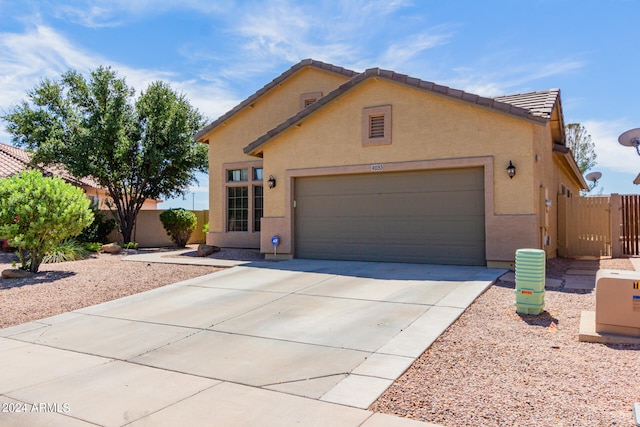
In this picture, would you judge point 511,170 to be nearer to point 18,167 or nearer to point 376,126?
point 376,126

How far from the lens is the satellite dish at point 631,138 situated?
50.4ft

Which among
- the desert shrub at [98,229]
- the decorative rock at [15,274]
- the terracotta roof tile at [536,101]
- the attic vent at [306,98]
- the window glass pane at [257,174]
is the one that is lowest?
the decorative rock at [15,274]

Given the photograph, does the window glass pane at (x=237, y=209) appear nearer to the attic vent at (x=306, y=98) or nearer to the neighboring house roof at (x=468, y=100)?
the neighboring house roof at (x=468, y=100)

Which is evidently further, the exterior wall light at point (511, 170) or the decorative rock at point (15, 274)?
the decorative rock at point (15, 274)

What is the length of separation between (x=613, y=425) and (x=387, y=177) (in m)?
9.18

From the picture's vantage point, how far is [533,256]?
7020 mm

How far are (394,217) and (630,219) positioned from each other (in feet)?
→ 26.6

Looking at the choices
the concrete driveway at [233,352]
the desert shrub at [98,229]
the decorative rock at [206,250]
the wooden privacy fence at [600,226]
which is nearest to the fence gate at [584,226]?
the wooden privacy fence at [600,226]

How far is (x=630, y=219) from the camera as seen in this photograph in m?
14.6

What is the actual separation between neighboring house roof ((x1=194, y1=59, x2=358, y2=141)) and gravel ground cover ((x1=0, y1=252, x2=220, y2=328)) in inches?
250

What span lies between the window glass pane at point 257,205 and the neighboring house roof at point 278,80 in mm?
2947

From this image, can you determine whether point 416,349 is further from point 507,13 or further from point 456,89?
point 507,13

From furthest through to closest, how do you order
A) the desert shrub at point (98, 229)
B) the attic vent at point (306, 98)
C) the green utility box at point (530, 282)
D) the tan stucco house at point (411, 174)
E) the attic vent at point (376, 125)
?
the desert shrub at point (98, 229) < the attic vent at point (306, 98) < the attic vent at point (376, 125) < the tan stucco house at point (411, 174) < the green utility box at point (530, 282)

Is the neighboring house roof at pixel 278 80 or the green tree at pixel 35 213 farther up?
the neighboring house roof at pixel 278 80
